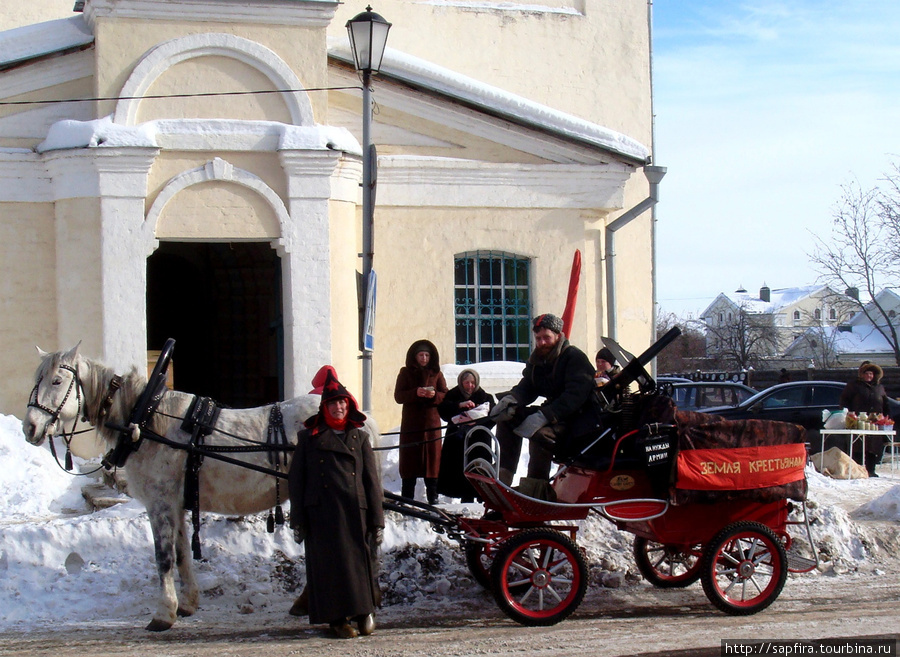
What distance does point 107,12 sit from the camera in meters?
11.0

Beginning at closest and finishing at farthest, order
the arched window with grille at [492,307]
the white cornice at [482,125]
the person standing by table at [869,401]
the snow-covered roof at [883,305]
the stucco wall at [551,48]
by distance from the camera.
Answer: the white cornice at [482,125] → the arched window with grille at [492,307] → the person standing by table at [869,401] → the stucco wall at [551,48] → the snow-covered roof at [883,305]

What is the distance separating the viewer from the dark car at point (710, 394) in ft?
65.3

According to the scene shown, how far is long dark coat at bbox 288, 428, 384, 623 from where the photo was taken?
6246 millimetres

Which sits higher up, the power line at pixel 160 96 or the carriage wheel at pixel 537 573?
the power line at pixel 160 96

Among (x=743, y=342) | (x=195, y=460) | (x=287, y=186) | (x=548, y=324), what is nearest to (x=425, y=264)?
(x=287, y=186)

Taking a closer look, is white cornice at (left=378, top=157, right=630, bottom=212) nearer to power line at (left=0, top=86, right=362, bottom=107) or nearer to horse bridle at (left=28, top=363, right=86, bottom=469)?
power line at (left=0, top=86, right=362, bottom=107)

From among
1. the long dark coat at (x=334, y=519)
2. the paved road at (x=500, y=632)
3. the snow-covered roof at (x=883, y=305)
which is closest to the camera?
the paved road at (x=500, y=632)

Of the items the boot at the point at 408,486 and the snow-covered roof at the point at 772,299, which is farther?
the snow-covered roof at the point at 772,299

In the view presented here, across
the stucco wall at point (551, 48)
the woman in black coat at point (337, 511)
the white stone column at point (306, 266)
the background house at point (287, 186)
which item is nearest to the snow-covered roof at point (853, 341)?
the stucco wall at point (551, 48)

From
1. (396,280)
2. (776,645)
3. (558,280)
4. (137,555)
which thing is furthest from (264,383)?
(776,645)

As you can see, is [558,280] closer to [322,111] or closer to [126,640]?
[322,111]

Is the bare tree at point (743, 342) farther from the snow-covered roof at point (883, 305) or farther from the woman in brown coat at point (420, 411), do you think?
the woman in brown coat at point (420, 411)

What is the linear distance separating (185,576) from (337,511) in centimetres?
145

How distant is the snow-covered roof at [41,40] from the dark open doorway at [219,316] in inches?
156
